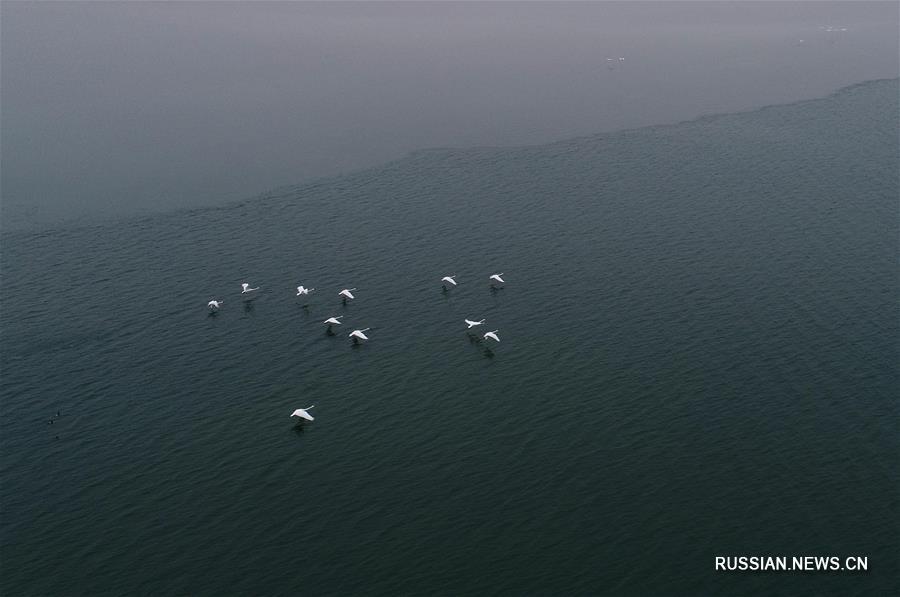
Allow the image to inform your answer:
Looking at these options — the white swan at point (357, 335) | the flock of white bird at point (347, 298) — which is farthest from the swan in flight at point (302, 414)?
the flock of white bird at point (347, 298)

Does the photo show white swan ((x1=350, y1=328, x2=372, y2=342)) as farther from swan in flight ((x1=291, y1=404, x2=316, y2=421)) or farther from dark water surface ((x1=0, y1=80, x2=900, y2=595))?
swan in flight ((x1=291, y1=404, x2=316, y2=421))

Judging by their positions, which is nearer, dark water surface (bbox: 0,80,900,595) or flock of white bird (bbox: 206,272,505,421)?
dark water surface (bbox: 0,80,900,595)

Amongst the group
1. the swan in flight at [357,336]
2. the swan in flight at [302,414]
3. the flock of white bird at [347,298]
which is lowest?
the swan in flight at [302,414]

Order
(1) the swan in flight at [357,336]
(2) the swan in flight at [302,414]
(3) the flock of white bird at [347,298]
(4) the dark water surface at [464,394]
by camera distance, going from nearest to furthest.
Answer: (4) the dark water surface at [464,394] → (2) the swan in flight at [302,414] → (1) the swan in flight at [357,336] → (3) the flock of white bird at [347,298]

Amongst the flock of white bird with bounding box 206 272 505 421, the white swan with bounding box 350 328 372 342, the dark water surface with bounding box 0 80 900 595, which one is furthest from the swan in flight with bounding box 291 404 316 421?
the flock of white bird with bounding box 206 272 505 421

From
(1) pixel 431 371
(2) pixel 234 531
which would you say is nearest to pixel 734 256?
(1) pixel 431 371

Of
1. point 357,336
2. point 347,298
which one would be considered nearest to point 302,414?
point 357,336

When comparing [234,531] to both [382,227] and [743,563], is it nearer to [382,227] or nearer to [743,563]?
[743,563]

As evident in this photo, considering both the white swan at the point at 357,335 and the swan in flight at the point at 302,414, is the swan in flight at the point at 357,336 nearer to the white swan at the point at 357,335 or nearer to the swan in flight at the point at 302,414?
the white swan at the point at 357,335

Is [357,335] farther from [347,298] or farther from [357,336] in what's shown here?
[347,298]
